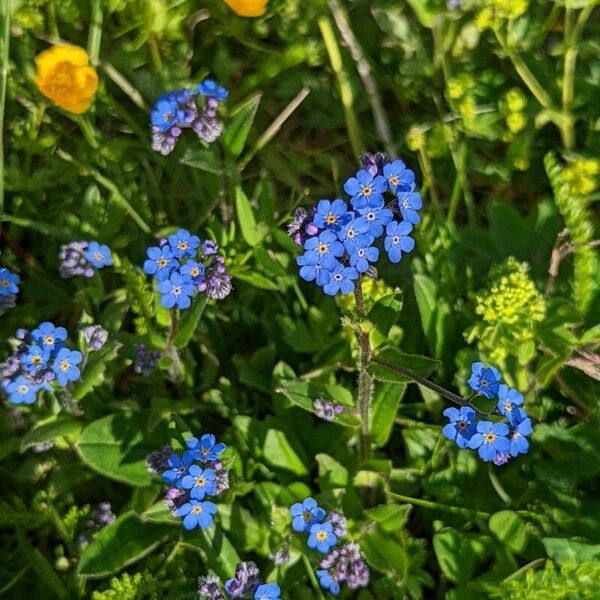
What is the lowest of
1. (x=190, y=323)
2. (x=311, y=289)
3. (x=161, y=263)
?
(x=190, y=323)

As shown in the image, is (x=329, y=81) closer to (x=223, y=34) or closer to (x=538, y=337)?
(x=223, y=34)

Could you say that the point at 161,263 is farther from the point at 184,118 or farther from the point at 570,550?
the point at 570,550

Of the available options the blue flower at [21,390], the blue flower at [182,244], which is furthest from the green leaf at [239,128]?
the blue flower at [21,390]

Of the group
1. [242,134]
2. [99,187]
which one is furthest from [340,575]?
[99,187]

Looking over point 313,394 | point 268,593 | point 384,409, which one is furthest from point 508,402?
point 268,593

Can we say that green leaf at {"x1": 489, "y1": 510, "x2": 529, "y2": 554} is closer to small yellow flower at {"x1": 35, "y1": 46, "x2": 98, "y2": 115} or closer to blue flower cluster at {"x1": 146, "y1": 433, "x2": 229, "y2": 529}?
blue flower cluster at {"x1": 146, "y1": 433, "x2": 229, "y2": 529}

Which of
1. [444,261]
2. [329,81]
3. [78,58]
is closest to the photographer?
[444,261]
